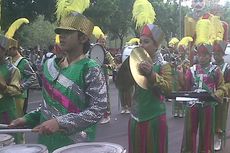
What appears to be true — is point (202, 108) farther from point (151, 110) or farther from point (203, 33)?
point (203, 33)

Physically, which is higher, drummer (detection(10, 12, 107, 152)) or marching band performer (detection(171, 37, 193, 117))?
drummer (detection(10, 12, 107, 152))

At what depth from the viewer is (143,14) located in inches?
221

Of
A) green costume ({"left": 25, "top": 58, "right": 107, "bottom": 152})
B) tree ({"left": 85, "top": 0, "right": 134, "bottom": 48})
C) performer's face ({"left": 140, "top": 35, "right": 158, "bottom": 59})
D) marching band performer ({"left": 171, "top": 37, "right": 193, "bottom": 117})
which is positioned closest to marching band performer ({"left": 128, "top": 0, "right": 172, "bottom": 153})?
performer's face ({"left": 140, "top": 35, "right": 158, "bottom": 59})

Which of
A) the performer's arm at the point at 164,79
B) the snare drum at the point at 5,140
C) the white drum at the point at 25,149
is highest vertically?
the performer's arm at the point at 164,79

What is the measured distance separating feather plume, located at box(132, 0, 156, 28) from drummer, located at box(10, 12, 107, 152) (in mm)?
2511

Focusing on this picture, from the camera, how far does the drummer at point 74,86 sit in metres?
2.87

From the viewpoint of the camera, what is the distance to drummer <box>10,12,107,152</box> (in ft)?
9.42

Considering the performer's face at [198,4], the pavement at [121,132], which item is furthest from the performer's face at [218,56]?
the performer's face at [198,4]

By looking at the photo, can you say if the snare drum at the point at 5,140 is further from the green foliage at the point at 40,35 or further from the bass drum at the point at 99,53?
the green foliage at the point at 40,35

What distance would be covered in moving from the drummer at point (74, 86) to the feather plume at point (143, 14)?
2511 mm

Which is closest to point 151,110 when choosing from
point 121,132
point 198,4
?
point 121,132

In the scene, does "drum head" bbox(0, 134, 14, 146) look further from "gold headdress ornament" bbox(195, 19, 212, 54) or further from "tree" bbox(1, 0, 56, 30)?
"tree" bbox(1, 0, 56, 30)

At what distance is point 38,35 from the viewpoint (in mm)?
39594

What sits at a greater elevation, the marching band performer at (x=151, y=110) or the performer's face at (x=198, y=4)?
the performer's face at (x=198, y=4)
